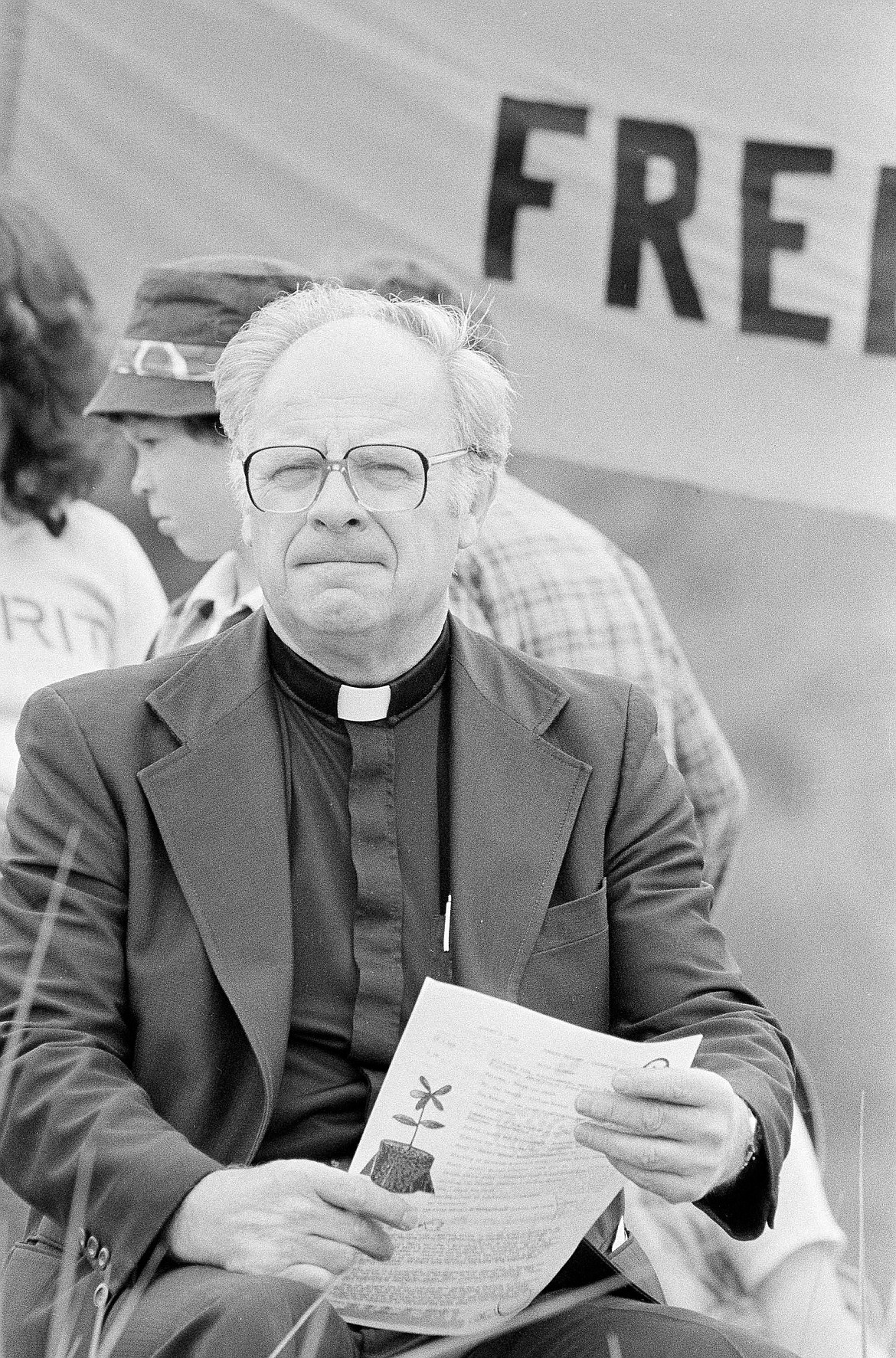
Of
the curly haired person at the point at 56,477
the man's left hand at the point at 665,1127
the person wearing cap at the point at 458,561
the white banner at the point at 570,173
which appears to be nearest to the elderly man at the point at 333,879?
the man's left hand at the point at 665,1127

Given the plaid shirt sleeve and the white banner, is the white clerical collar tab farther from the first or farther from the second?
the white banner

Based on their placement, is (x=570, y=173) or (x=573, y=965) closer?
(x=573, y=965)

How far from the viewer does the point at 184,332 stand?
3.71 meters

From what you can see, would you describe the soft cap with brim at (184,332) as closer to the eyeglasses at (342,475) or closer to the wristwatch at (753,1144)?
the eyeglasses at (342,475)

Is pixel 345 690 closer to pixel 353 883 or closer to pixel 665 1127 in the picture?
pixel 353 883

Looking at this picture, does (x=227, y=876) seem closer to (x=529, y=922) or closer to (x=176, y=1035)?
(x=176, y=1035)

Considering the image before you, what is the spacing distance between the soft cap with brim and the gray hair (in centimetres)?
112

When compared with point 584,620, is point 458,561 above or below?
above

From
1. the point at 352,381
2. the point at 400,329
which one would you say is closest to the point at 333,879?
the point at 352,381

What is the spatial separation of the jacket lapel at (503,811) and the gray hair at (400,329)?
267mm

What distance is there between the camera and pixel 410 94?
13.6 feet

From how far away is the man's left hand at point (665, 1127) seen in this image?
6.43 feet

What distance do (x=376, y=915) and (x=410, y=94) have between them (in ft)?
7.79

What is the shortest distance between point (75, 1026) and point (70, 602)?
69.4 inches
